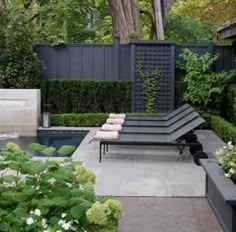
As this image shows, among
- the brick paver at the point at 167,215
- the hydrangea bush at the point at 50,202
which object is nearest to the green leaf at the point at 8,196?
the hydrangea bush at the point at 50,202

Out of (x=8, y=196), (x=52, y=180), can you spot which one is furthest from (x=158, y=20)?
(x=8, y=196)

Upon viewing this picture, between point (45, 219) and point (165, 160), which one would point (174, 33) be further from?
point (45, 219)

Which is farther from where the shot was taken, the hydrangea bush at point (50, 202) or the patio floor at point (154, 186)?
the patio floor at point (154, 186)

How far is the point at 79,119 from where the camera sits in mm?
13203

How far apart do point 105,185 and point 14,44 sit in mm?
7740

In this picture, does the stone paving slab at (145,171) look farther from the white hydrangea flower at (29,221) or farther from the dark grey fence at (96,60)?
the dark grey fence at (96,60)

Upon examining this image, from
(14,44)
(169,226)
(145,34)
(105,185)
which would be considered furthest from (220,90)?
(145,34)

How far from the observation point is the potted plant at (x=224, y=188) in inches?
169

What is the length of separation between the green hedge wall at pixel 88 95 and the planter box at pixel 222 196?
8.00m

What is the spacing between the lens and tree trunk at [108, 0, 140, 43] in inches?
635

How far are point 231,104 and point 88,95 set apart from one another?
3727 mm

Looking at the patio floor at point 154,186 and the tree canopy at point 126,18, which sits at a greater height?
the tree canopy at point 126,18

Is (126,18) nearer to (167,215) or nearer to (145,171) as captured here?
(145,171)

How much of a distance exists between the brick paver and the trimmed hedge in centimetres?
395
